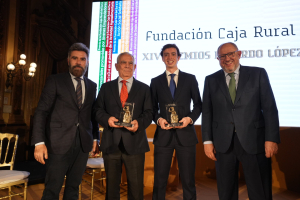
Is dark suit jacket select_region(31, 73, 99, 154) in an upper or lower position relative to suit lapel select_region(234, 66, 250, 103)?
lower

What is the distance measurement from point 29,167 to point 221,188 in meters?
4.09

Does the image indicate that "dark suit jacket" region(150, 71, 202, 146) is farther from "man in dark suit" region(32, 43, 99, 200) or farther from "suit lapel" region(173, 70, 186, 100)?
"man in dark suit" region(32, 43, 99, 200)

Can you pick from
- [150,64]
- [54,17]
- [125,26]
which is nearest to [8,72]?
[54,17]

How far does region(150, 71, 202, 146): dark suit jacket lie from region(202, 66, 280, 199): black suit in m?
0.16

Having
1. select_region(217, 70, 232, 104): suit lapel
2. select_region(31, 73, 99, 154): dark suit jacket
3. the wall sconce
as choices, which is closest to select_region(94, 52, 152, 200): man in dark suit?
select_region(31, 73, 99, 154): dark suit jacket

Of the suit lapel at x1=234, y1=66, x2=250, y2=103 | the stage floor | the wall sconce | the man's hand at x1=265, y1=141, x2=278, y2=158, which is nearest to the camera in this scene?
the man's hand at x1=265, y1=141, x2=278, y2=158

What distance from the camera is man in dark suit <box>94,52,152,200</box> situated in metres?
1.69

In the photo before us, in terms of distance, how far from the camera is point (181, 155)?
1.81m

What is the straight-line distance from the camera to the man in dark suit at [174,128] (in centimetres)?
177

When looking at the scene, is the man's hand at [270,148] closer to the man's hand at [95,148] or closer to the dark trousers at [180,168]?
the dark trousers at [180,168]

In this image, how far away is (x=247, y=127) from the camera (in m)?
1.61

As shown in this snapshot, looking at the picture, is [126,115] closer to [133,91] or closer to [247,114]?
A: [133,91]

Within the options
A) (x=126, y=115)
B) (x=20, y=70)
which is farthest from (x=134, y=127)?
(x=20, y=70)

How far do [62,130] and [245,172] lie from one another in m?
1.39
